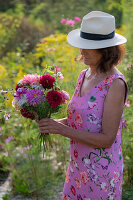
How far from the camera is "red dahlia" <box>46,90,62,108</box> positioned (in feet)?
5.79

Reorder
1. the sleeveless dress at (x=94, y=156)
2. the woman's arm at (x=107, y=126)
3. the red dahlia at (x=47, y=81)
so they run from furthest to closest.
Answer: the red dahlia at (x=47, y=81)
the sleeveless dress at (x=94, y=156)
the woman's arm at (x=107, y=126)

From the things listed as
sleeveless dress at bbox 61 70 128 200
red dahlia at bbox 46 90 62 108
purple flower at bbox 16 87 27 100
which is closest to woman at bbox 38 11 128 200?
sleeveless dress at bbox 61 70 128 200

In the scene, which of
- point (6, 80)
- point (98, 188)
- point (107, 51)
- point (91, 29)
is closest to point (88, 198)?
point (98, 188)

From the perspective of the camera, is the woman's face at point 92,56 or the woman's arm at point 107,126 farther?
the woman's face at point 92,56

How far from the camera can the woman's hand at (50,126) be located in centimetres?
175

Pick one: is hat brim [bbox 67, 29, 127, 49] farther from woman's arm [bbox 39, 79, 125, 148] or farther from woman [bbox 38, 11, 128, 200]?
woman's arm [bbox 39, 79, 125, 148]

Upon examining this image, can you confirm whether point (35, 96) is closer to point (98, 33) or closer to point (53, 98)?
point (53, 98)

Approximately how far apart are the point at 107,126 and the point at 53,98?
1.23 feet

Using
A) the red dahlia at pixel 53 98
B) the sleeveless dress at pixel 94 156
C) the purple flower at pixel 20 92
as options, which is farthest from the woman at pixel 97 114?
the purple flower at pixel 20 92

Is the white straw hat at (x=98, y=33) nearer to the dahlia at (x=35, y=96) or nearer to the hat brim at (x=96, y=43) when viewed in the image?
the hat brim at (x=96, y=43)

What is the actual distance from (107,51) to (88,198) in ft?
3.14

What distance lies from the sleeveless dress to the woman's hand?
0.45 ft

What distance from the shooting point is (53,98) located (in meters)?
1.78

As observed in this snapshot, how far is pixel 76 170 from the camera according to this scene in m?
1.94
